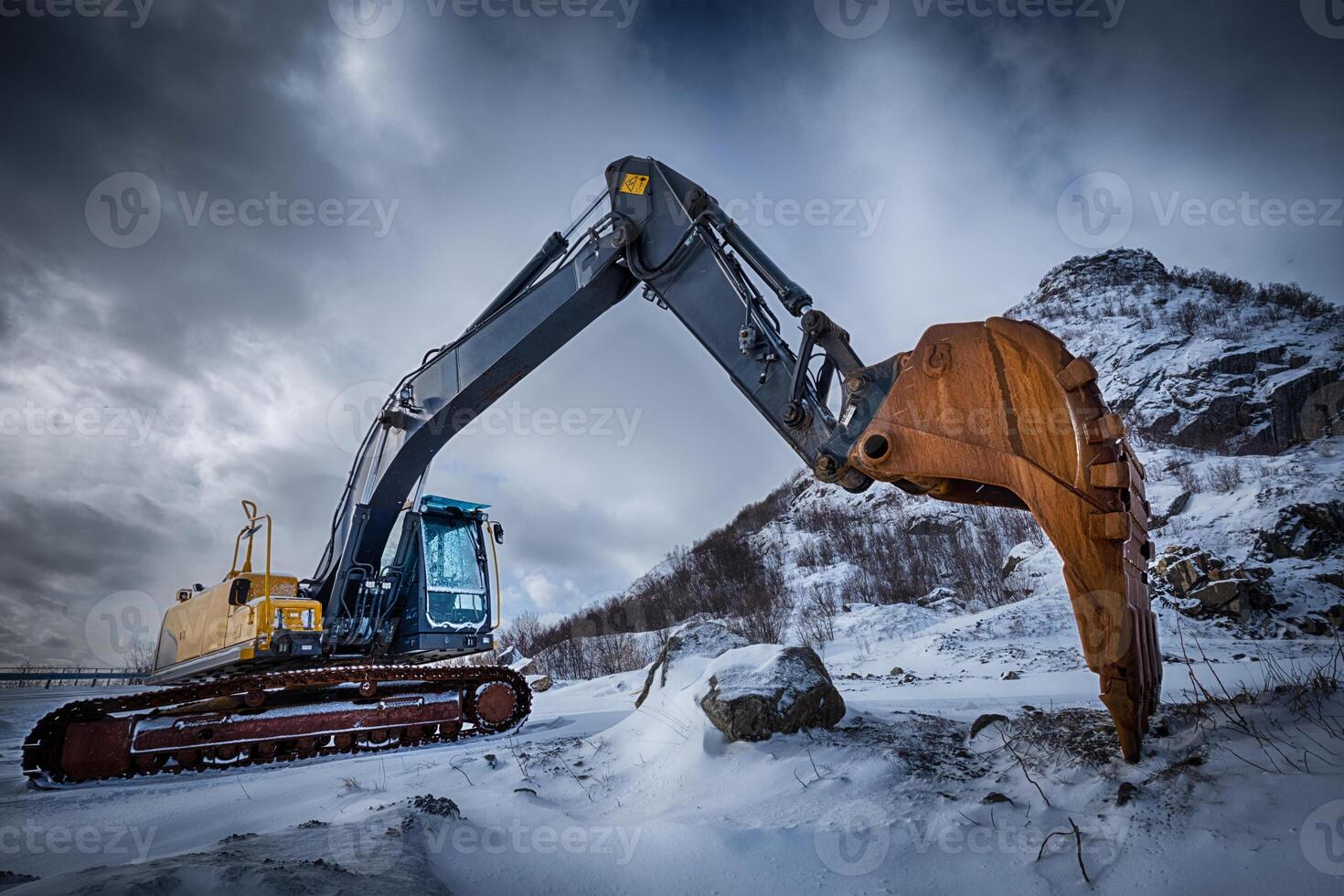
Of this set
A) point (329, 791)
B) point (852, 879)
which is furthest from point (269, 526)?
point (852, 879)

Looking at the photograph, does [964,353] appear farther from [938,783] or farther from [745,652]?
[745,652]

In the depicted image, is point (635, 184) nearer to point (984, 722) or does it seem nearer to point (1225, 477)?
point (984, 722)

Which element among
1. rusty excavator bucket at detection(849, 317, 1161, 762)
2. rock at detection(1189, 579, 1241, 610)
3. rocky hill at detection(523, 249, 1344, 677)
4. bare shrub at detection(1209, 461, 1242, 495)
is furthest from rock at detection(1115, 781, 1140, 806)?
bare shrub at detection(1209, 461, 1242, 495)

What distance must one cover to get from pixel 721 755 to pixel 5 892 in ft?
9.44

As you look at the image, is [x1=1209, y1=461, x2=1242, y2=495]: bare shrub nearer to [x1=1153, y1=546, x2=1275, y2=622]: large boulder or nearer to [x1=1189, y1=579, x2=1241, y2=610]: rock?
[x1=1153, y1=546, x2=1275, y2=622]: large boulder

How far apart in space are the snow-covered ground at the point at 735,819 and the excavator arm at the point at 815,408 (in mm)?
417

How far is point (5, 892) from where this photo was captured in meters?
1.45

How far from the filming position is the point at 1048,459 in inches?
94.5

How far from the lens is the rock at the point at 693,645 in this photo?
609cm

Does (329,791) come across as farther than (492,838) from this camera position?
Yes

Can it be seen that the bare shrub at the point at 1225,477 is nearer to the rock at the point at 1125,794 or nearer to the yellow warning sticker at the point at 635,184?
the yellow warning sticker at the point at 635,184

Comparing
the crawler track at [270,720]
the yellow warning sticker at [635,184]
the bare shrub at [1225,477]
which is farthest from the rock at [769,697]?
the bare shrub at [1225,477]

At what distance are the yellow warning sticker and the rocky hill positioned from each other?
822 centimetres

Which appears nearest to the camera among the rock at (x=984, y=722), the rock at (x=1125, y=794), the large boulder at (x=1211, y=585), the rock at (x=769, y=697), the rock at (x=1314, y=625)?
the rock at (x=1125, y=794)
